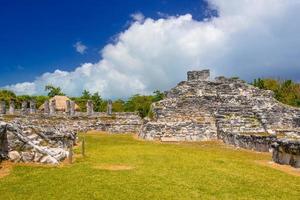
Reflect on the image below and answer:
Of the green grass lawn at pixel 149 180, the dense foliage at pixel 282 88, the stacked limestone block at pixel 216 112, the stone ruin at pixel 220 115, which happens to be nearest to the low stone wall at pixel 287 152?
the green grass lawn at pixel 149 180

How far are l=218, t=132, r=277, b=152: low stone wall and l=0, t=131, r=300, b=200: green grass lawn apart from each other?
15.6 feet

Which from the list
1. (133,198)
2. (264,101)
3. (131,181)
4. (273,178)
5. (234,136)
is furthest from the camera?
(264,101)

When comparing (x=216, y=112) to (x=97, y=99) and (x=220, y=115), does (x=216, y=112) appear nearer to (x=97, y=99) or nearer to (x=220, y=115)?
(x=220, y=115)

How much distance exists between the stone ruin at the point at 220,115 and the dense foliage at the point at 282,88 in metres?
31.5

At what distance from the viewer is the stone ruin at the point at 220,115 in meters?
27.2

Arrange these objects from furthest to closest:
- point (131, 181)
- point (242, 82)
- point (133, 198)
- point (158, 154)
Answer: point (242, 82) < point (158, 154) < point (131, 181) < point (133, 198)

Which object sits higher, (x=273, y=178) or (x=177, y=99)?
(x=177, y=99)

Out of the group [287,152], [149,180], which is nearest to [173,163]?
[149,180]

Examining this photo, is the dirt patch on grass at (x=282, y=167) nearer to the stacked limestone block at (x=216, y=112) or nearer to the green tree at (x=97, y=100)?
the stacked limestone block at (x=216, y=112)

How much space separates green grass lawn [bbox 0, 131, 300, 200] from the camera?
1102cm

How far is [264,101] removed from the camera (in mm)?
32844

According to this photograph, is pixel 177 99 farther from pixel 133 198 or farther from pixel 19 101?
pixel 19 101

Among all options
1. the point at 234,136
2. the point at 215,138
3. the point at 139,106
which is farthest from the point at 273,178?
the point at 139,106

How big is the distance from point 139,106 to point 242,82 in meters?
38.3
